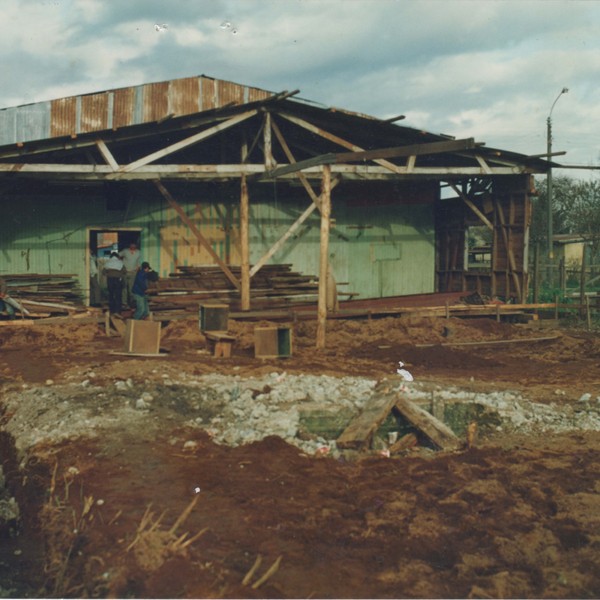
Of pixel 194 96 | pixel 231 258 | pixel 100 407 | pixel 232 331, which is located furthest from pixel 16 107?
pixel 100 407

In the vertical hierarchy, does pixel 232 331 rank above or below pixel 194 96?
below

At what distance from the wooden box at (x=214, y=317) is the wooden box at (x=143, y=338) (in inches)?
51.7

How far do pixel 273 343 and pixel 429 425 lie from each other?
5.41m

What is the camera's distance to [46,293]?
54.2 ft

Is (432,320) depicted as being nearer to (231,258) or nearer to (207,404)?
(231,258)

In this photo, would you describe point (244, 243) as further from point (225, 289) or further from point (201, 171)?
point (201, 171)

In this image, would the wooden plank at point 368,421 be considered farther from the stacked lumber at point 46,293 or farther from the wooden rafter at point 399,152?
the stacked lumber at point 46,293

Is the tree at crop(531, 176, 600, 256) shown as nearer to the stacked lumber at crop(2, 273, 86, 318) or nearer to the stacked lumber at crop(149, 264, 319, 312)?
the stacked lumber at crop(149, 264, 319, 312)

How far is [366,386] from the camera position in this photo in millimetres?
10047

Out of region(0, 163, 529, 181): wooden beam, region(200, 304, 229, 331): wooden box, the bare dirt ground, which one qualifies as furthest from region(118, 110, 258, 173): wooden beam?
the bare dirt ground

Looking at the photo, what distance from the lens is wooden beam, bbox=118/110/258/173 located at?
14875mm

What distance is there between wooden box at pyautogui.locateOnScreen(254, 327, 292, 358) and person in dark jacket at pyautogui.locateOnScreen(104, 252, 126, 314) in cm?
469

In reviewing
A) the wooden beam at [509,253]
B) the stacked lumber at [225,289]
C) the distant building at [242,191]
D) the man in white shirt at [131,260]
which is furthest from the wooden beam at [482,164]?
the man in white shirt at [131,260]

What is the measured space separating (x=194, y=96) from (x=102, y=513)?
14.2 metres
